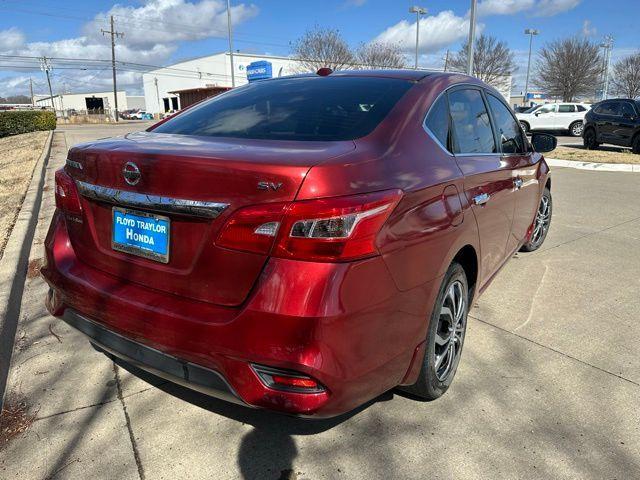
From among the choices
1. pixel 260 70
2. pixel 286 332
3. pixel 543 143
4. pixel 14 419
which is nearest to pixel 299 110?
pixel 286 332

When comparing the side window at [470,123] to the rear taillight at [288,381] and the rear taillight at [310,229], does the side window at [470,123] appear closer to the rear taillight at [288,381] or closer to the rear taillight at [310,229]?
the rear taillight at [310,229]

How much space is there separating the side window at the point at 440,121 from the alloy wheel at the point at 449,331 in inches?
29.1

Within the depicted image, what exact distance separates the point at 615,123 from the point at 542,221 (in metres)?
12.1

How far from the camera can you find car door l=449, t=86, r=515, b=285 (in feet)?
8.96

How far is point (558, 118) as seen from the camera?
24.8 metres

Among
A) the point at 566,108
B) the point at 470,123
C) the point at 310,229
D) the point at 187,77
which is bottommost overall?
the point at 566,108

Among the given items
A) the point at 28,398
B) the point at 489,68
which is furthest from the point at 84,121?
the point at 28,398

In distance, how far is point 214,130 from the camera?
8.45 ft

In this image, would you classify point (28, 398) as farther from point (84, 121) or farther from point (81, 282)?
point (84, 121)

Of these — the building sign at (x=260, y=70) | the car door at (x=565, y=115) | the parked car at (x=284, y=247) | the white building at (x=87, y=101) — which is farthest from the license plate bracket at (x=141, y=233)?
the white building at (x=87, y=101)

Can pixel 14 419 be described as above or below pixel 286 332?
below

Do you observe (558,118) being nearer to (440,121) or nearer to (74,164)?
(440,121)

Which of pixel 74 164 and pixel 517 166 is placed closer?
pixel 74 164

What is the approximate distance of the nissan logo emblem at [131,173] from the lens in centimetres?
203
